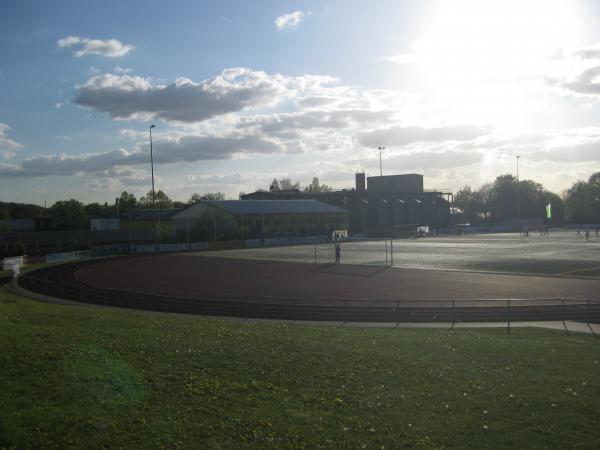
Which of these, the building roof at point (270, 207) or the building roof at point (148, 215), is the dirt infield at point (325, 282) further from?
the building roof at point (148, 215)

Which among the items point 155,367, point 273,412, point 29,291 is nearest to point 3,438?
point 155,367

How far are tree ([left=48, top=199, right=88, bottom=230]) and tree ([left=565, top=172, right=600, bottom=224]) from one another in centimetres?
12875

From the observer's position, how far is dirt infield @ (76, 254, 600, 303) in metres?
33.4

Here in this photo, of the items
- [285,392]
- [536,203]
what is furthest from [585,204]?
[285,392]

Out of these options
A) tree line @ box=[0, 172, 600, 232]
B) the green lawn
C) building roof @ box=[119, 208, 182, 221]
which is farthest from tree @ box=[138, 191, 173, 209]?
the green lawn

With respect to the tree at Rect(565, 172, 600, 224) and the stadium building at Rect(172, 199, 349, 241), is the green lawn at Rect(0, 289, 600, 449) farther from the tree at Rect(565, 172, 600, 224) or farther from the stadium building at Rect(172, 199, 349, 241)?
the tree at Rect(565, 172, 600, 224)

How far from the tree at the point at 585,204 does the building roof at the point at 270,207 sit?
79.6 m

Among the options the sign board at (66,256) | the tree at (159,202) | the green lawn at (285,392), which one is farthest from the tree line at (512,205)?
the green lawn at (285,392)

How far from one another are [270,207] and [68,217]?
4629 centimetres

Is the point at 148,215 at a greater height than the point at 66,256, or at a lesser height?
greater

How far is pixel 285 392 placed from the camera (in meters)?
11.9

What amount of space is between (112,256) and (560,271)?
5210 cm

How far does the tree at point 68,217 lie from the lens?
119438 mm

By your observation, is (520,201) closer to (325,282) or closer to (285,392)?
(325,282)
